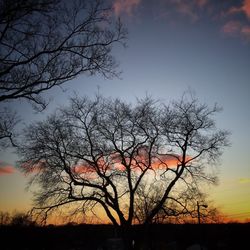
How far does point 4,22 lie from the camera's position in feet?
32.1

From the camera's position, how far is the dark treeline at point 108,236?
58.8 meters

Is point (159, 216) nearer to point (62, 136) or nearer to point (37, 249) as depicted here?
point (62, 136)

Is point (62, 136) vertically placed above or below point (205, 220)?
above

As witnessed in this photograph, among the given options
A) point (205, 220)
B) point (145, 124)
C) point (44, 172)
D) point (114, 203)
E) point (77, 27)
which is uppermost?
point (145, 124)

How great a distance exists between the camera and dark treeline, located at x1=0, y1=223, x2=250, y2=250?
58781mm

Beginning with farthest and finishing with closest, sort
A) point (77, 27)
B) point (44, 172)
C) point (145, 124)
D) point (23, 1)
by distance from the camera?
point (145, 124) → point (44, 172) → point (77, 27) → point (23, 1)

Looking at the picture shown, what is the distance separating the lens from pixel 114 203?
88.8 feet

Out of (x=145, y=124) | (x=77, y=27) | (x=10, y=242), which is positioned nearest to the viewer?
(x=77, y=27)

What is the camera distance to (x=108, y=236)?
276ft

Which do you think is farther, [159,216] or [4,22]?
[159,216]

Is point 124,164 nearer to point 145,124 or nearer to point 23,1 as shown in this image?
point 145,124

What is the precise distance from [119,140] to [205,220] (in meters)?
9.10

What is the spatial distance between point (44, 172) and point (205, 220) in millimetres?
12666

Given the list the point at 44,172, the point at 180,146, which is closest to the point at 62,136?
the point at 44,172
